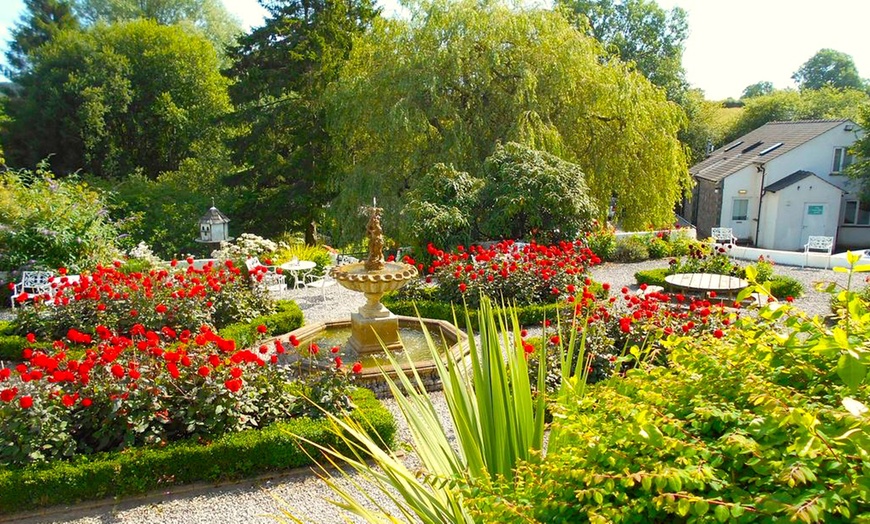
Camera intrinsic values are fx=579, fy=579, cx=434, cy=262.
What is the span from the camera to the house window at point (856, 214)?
24.3 metres

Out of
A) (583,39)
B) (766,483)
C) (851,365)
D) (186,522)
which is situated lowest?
(186,522)

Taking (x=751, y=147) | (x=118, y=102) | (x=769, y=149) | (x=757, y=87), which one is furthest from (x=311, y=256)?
(x=757, y=87)

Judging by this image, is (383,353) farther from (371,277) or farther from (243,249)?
(243,249)

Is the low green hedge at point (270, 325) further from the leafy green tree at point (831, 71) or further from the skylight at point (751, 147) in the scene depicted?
the leafy green tree at point (831, 71)

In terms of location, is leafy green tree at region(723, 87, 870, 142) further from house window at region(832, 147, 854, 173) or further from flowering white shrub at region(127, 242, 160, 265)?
flowering white shrub at region(127, 242, 160, 265)

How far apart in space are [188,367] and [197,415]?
0.46 m

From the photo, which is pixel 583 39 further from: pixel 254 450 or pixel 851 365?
pixel 851 365

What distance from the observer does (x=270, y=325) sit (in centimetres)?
895

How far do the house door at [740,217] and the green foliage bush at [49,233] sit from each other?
24004mm

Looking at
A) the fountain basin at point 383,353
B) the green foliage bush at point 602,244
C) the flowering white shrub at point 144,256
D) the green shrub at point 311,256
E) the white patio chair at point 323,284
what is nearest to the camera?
the fountain basin at point 383,353

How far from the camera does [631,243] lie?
15.7m

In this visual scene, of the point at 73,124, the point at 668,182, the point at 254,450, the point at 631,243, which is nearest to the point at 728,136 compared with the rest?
the point at 668,182

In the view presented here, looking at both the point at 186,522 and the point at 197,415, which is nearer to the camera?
the point at 186,522

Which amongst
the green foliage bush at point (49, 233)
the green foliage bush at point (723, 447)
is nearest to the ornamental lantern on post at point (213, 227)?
the green foliage bush at point (49, 233)
